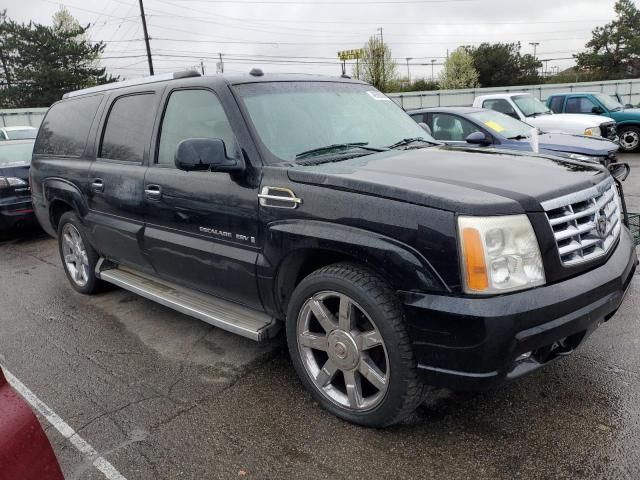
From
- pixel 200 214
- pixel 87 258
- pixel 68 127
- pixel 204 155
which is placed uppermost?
pixel 68 127

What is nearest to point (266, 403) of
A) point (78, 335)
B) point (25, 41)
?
point (78, 335)

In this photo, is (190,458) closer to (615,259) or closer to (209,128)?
(209,128)

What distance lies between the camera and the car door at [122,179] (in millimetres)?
3959

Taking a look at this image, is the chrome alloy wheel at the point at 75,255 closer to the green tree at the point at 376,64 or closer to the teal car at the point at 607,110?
the teal car at the point at 607,110

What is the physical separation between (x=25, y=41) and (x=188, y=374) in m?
48.1

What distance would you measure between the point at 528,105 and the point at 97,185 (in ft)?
35.0

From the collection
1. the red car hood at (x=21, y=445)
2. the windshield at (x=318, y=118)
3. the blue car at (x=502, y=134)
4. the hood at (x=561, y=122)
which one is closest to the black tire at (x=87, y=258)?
the windshield at (x=318, y=118)

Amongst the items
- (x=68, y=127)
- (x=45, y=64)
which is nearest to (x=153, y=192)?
(x=68, y=127)

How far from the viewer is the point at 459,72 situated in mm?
64500

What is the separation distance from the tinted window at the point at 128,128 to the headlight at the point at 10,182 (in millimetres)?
4018

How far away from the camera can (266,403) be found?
3.12 meters

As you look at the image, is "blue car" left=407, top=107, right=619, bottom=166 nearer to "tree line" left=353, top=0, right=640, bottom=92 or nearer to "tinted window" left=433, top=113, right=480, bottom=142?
"tinted window" left=433, top=113, right=480, bottom=142

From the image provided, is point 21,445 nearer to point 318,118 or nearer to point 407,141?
point 318,118

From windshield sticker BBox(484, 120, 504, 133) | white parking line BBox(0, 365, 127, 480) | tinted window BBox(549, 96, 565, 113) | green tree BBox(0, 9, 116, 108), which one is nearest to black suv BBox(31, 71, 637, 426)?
white parking line BBox(0, 365, 127, 480)
